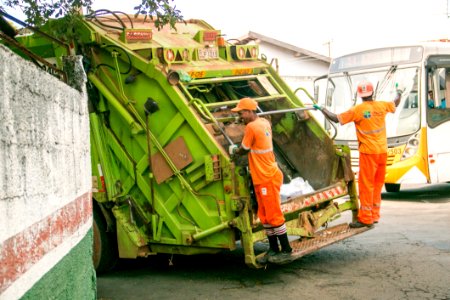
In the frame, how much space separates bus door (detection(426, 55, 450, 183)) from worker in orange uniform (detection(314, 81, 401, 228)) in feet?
16.8

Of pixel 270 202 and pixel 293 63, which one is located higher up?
pixel 293 63

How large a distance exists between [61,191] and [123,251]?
10.3 ft

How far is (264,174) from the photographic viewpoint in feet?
20.1

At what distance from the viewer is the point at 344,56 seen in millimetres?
13602

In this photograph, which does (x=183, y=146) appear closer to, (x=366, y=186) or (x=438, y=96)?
(x=366, y=186)

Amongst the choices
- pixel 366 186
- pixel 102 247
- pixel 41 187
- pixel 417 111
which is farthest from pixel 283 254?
pixel 417 111

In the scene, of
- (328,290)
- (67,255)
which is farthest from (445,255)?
(67,255)

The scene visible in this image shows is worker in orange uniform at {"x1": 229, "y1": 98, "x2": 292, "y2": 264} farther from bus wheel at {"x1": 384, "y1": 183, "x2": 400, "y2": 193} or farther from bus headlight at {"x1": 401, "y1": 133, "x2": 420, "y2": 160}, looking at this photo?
bus wheel at {"x1": 384, "y1": 183, "x2": 400, "y2": 193}

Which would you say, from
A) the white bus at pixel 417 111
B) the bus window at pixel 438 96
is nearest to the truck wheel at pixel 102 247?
the white bus at pixel 417 111

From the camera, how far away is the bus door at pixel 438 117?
12211mm

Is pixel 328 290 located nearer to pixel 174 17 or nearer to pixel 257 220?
pixel 257 220

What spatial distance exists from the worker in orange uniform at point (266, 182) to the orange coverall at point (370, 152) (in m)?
1.38

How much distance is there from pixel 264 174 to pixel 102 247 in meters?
1.95

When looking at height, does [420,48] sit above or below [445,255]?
above
